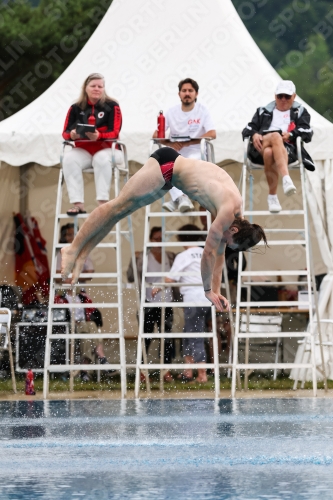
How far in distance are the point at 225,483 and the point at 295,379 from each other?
6.73 metres

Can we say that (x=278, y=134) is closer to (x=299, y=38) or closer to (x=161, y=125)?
(x=161, y=125)

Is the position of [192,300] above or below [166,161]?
below

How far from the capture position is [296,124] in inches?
459

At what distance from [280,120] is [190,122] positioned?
1.02 metres

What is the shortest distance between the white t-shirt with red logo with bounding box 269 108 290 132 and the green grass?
3037 mm

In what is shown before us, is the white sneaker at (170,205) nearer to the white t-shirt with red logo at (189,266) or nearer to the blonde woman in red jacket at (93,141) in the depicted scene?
the blonde woman in red jacket at (93,141)

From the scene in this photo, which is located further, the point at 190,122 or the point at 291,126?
the point at 190,122

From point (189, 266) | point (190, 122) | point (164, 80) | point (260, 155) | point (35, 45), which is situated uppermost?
point (35, 45)

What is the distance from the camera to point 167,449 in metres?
7.18

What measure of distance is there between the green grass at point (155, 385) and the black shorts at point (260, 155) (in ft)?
8.75

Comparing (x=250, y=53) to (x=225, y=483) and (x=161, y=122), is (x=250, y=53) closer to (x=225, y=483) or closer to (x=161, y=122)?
(x=161, y=122)

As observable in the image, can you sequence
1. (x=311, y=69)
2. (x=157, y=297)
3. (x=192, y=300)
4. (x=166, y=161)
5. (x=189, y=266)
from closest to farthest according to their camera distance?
(x=166, y=161)
(x=189, y=266)
(x=192, y=300)
(x=157, y=297)
(x=311, y=69)

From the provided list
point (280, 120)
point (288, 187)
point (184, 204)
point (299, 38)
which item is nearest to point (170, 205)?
point (184, 204)

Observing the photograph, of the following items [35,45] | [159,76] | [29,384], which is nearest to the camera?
[29,384]
